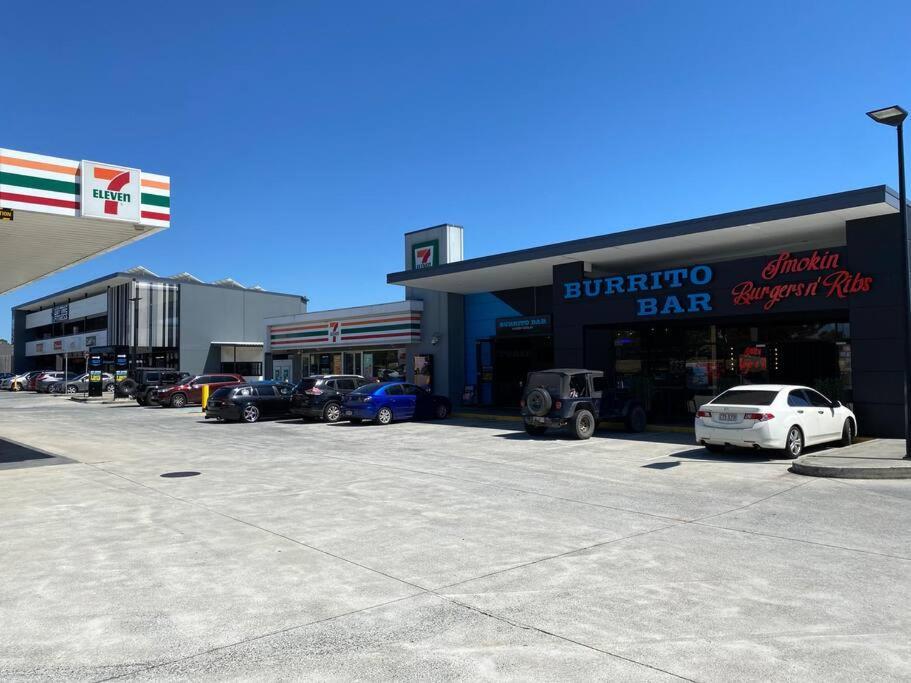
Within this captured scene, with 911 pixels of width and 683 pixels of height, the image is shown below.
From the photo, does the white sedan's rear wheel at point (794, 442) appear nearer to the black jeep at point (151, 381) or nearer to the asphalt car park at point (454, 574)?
the asphalt car park at point (454, 574)

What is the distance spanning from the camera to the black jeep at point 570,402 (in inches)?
679

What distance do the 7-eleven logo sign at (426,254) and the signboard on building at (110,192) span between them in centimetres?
1783

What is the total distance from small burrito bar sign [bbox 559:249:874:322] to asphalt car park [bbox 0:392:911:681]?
6875 millimetres

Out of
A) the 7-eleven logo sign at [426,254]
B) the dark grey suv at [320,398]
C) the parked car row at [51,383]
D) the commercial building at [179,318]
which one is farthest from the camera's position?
the commercial building at [179,318]

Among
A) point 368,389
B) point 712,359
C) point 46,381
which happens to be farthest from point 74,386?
point 712,359

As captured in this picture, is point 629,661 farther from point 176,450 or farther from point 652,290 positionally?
point 652,290

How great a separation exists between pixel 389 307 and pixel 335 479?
21132 mm

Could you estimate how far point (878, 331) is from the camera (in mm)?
16078

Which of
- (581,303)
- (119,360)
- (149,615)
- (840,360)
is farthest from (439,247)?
(149,615)

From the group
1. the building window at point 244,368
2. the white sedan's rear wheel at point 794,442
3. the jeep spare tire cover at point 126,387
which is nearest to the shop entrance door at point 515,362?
the white sedan's rear wheel at point 794,442

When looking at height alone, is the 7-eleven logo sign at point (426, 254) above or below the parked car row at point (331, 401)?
above

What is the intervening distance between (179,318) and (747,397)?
47159 millimetres

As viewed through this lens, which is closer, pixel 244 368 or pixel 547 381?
pixel 547 381

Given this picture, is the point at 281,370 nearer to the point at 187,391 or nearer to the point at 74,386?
the point at 187,391
